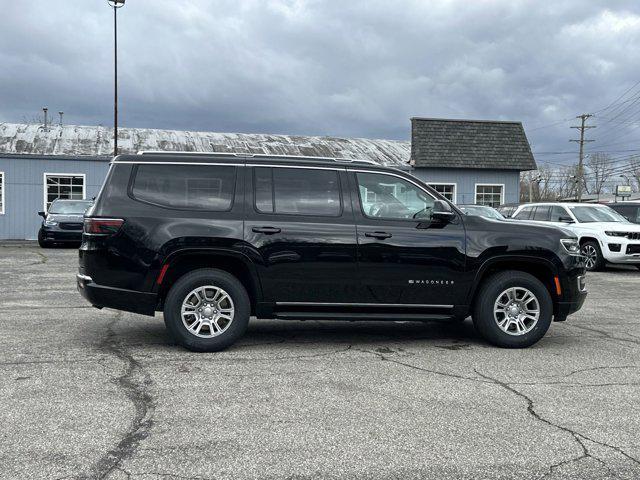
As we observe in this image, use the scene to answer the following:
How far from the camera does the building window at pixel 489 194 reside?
2825cm

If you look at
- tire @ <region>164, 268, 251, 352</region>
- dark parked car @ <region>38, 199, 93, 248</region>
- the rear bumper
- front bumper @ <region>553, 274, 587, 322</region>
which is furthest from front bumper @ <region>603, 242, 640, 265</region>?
dark parked car @ <region>38, 199, 93, 248</region>

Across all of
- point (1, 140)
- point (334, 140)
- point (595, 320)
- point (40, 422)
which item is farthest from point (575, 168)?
point (40, 422)

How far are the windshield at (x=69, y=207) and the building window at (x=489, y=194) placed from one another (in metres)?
17.0

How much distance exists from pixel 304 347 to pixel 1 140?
76.2 feet

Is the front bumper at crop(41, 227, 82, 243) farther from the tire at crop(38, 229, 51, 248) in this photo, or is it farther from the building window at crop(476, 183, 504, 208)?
the building window at crop(476, 183, 504, 208)

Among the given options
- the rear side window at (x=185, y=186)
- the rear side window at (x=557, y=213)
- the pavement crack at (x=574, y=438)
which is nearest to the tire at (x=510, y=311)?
the pavement crack at (x=574, y=438)

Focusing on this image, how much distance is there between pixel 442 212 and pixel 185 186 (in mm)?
2580

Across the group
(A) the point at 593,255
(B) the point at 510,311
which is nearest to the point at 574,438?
(B) the point at 510,311

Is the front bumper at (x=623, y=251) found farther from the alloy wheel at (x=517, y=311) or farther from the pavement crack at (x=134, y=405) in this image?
the pavement crack at (x=134, y=405)

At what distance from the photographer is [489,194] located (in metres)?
28.4

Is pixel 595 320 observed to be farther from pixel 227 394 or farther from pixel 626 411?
pixel 227 394

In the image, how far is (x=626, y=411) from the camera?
4.40 meters

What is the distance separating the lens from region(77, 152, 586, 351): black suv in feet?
19.5

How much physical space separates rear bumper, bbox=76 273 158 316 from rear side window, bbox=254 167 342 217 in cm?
140
